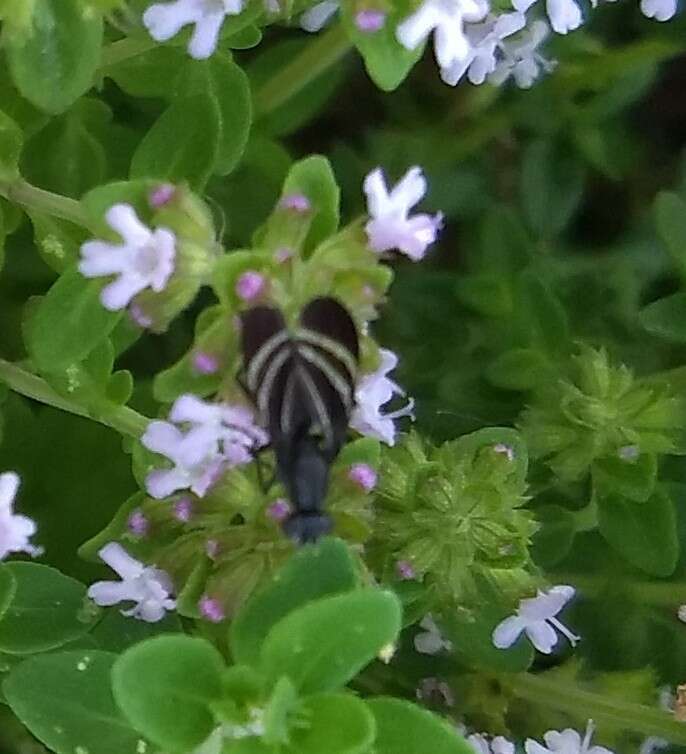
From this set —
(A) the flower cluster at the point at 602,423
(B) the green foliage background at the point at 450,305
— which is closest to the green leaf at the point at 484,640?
(B) the green foliage background at the point at 450,305

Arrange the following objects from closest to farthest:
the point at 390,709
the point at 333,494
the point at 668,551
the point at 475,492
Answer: the point at 390,709 < the point at 333,494 < the point at 475,492 < the point at 668,551

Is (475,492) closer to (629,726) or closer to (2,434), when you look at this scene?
(629,726)

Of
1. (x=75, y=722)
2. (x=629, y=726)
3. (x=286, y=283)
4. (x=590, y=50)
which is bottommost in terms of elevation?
(x=75, y=722)

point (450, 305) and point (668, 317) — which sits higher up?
point (450, 305)

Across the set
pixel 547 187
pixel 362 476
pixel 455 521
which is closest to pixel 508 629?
pixel 455 521

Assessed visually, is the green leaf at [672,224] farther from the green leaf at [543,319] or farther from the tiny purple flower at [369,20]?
the tiny purple flower at [369,20]

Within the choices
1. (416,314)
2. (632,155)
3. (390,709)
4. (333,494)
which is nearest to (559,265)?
(416,314)

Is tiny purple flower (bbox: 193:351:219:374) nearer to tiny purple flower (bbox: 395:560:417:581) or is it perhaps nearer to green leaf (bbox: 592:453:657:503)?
tiny purple flower (bbox: 395:560:417:581)

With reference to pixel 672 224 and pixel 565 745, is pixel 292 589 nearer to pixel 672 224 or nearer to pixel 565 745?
pixel 565 745
